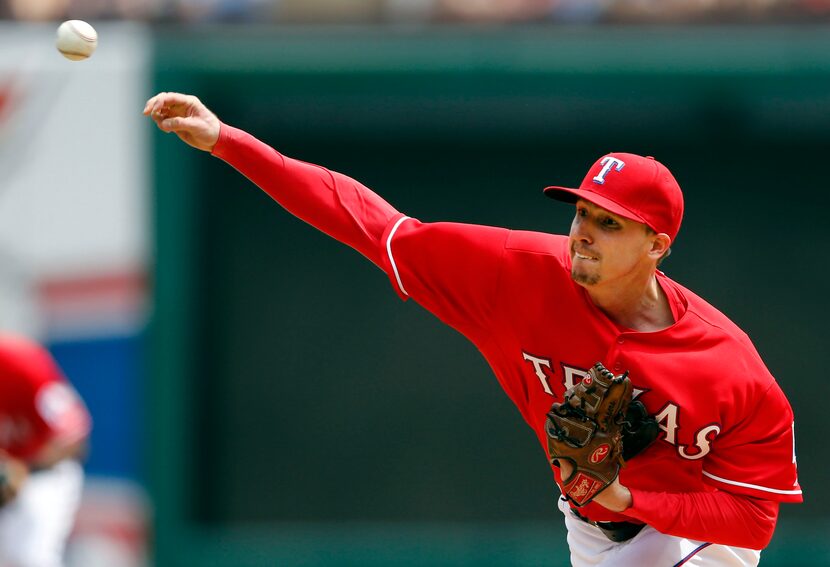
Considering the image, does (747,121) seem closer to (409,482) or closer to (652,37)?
(652,37)

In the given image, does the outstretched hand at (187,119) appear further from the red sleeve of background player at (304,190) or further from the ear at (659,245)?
the ear at (659,245)

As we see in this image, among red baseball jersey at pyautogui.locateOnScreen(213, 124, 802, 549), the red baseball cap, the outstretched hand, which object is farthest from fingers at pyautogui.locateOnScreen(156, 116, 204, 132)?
the red baseball cap

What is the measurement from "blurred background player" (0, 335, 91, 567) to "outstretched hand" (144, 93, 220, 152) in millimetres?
2807

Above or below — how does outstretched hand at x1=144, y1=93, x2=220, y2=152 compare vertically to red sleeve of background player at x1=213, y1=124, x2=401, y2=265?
above

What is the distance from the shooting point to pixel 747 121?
8.31 meters

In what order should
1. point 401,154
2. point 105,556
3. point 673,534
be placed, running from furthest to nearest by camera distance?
point 401,154 → point 105,556 → point 673,534

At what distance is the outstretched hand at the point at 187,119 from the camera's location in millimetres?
3672

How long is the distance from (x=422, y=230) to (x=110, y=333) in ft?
14.1

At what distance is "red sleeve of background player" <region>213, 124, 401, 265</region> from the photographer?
12.4ft

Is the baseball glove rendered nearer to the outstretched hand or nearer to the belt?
the belt

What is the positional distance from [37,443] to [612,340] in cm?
337

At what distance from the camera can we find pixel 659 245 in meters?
3.71

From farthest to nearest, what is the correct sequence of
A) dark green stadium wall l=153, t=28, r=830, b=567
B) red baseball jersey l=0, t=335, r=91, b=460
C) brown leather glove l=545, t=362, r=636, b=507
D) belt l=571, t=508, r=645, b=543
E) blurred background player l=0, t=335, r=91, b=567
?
dark green stadium wall l=153, t=28, r=830, b=567 < red baseball jersey l=0, t=335, r=91, b=460 < blurred background player l=0, t=335, r=91, b=567 < belt l=571, t=508, r=645, b=543 < brown leather glove l=545, t=362, r=636, b=507

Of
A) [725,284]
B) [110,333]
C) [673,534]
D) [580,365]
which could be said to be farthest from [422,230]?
[725,284]
